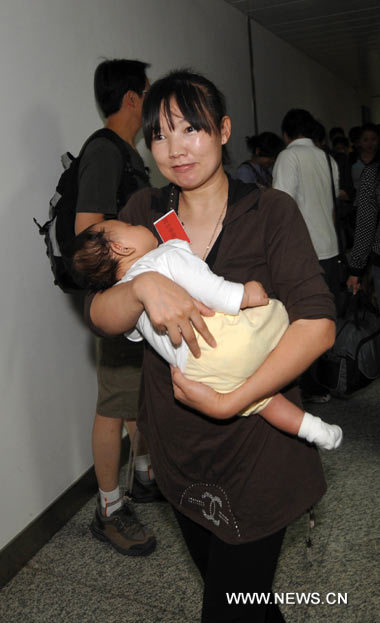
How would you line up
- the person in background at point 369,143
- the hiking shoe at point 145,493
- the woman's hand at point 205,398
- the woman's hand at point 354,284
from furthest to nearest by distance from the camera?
the person in background at point 369,143, the woman's hand at point 354,284, the hiking shoe at point 145,493, the woman's hand at point 205,398

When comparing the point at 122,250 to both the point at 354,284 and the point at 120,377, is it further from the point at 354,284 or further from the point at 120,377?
Answer: the point at 354,284

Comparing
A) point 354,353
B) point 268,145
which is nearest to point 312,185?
point 354,353

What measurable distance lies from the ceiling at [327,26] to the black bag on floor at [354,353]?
3.40 metres

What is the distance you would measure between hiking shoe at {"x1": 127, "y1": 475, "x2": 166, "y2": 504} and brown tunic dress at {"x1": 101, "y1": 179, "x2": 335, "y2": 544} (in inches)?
56.9

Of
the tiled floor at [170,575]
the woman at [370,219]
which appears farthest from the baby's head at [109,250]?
the woman at [370,219]

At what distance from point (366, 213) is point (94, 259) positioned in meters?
1.85

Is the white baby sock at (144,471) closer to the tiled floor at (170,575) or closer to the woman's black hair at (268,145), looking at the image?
the tiled floor at (170,575)

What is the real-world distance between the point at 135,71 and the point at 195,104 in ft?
4.08

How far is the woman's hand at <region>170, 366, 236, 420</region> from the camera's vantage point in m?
1.04

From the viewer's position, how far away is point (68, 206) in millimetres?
2033

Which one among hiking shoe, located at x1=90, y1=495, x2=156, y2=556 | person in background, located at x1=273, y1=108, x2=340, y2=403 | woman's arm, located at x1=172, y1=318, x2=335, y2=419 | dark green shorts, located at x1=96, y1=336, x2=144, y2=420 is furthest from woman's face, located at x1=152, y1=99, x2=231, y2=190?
person in background, located at x1=273, y1=108, x2=340, y2=403

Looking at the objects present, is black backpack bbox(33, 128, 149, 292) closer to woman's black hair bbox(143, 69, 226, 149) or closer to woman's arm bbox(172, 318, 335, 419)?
woman's black hair bbox(143, 69, 226, 149)

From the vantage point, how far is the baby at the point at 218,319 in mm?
1052

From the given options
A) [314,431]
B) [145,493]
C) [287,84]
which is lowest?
[145,493]
